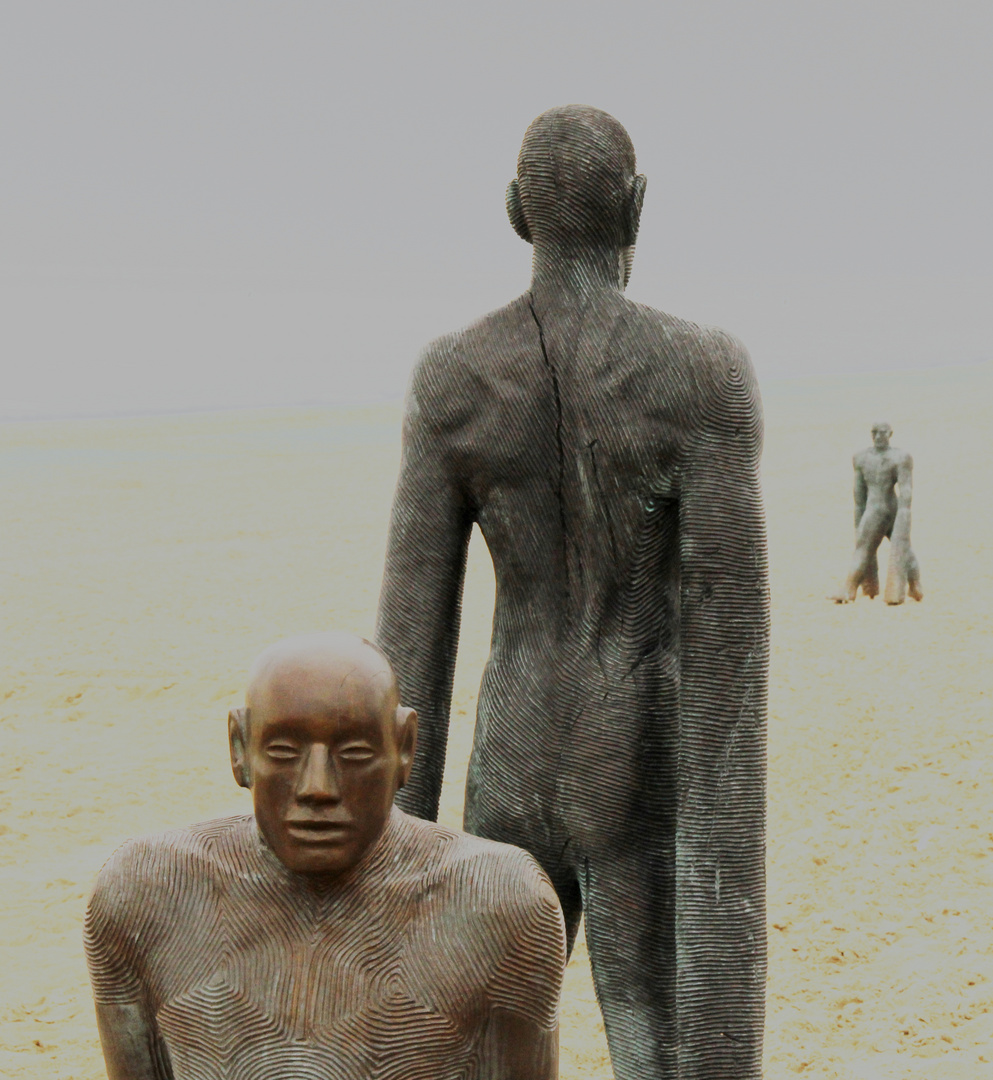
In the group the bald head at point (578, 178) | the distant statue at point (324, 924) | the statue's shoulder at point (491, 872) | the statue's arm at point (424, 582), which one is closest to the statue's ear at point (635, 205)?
the bald head at point (578, 178)

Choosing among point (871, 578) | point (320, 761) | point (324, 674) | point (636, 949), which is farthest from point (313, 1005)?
point (871, 578)

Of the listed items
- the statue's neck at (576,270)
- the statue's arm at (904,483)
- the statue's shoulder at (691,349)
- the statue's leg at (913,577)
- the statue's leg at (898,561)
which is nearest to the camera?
the statue's shoulder at (691,349)

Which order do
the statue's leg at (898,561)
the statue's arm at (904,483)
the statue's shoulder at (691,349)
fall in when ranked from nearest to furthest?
the statue's shoulder at (691,349) < the statue's arm at (904,483) < the statue's leg at (898,561)

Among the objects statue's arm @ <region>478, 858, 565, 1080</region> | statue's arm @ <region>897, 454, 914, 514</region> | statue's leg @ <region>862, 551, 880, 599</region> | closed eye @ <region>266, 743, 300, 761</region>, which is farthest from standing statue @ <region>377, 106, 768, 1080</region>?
statue's leg @ <region>862, 551, 880, 599</region>

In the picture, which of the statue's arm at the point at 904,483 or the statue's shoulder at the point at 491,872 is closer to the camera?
the statue's shoulder at the point at 491,872

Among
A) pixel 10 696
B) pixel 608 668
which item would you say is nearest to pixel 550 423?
pixel 608 668

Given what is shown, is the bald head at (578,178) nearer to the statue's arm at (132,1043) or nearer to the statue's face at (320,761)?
the statue's face at (320,761)

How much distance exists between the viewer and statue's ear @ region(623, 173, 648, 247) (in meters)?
3.26

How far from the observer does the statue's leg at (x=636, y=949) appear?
331 cm

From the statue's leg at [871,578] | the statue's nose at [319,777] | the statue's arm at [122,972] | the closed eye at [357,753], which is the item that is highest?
the closed eye at [357,753]

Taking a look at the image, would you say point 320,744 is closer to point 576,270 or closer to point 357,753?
point 357,753

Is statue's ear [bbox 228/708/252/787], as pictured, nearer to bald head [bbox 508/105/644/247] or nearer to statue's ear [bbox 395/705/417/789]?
statue's ear [bbox 395/705/417/789]

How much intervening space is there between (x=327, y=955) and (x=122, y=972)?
32 cm

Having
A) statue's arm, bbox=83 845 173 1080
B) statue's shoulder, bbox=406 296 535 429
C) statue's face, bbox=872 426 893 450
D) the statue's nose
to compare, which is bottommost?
statue's arm, bbox=83 845 173 1080
